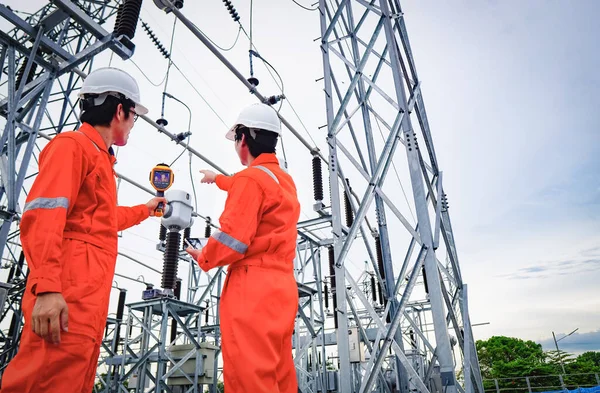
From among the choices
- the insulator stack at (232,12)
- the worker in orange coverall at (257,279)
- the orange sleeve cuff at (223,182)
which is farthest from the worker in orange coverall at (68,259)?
the insulator stack at (232,12)

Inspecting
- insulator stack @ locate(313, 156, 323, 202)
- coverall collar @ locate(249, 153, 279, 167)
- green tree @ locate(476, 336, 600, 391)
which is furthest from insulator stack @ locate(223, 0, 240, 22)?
green tree @ locate(476, 336, 600, 391)

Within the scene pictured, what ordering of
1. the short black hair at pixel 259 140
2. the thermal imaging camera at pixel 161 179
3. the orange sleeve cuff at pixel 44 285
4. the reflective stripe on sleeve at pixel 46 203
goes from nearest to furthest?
the orange sleeve cuff at pixel 44 285
the reflective stripe on sleeve at pixel 46 203
the short black hair at pixel 259 140
the thermal imaging camera at pixel 161 179

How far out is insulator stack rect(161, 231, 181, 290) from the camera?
16.0 ft

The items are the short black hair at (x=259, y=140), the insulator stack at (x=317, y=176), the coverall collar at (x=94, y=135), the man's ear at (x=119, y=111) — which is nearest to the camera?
the coverall collar at (x=94, y=135)

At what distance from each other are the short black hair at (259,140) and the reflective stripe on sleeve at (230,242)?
0.69 metres

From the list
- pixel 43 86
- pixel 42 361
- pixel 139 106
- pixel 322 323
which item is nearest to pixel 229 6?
pixel 43 86

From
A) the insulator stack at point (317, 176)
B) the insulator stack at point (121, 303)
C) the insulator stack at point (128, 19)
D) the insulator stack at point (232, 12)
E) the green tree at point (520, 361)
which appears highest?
the insulator stack at point (232, 12)

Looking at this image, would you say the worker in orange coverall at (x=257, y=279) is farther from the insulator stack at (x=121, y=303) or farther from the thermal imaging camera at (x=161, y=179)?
the insulator stack at (x=121, y=303)

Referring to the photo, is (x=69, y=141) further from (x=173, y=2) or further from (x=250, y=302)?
(x=173, y=2)

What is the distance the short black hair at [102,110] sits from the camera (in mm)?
2082

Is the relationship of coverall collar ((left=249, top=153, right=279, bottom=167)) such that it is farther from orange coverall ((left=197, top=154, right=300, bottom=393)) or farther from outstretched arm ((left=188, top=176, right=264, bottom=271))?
outstretched arm ((left=188, top=176, right=264, bottom=271))

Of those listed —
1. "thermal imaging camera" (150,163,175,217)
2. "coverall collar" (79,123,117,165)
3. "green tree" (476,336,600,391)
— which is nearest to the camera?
"coverall collar" (79,123,117,165)

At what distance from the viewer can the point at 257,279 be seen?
1779 mm

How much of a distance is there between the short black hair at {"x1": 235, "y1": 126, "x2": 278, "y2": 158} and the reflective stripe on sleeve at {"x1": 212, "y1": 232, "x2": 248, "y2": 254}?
69cm
